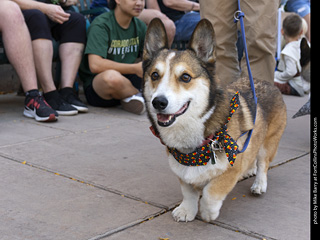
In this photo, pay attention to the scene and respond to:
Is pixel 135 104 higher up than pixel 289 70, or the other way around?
pixel 135 104

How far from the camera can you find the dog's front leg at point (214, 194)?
2627mm

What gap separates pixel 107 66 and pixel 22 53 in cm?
104

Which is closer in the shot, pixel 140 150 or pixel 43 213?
pixel 43 213

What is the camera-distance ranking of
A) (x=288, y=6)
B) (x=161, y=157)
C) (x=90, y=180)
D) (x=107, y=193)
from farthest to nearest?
(x=288, y=6) < (x=161, y=157) < (x=90, y=180) < (x=107, y=193)

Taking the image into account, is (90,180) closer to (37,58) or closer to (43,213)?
(43,213)

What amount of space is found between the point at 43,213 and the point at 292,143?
277 centimetres

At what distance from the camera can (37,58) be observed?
5215 mm

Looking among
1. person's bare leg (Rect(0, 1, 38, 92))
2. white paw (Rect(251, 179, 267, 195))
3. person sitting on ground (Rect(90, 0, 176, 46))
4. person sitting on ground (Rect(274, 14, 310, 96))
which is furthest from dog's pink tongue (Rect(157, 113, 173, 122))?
person sitting on ground (Rect(274, 14, 310, 96))

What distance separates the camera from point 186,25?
22.8 ft

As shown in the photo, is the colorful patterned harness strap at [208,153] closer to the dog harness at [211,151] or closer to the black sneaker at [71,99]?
the dog harness at [211,151]

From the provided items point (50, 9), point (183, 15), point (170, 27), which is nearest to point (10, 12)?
point (50, 9)

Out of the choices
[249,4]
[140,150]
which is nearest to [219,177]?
[140,150]

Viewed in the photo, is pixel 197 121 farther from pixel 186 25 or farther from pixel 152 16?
pixel 186 25

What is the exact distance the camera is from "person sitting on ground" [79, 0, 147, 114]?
5.46 metres
